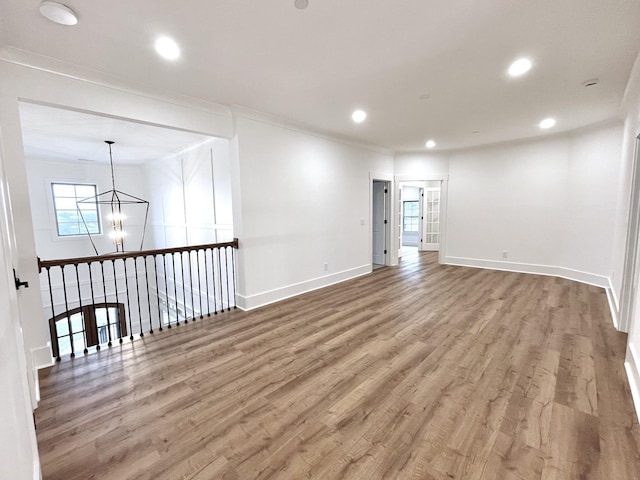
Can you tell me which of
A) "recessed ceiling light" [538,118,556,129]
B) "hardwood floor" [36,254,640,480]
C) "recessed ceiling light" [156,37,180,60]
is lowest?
"hardwood floor" [36,254,640,480]

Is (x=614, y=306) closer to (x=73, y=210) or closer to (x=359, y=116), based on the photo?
(x=359, y=116)

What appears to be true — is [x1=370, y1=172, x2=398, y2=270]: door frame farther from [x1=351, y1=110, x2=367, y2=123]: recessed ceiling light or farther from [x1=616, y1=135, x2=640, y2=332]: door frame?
[x1=616, y1=135, x2=640, y2=332]: door frame

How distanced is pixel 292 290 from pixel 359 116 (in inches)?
114

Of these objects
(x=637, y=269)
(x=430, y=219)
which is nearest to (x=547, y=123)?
(x=637, y=269)

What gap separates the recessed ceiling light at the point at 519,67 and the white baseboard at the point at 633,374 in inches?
104

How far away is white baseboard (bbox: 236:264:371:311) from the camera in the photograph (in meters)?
4.08

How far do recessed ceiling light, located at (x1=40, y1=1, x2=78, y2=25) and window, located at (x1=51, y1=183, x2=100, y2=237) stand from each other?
20.6 feet

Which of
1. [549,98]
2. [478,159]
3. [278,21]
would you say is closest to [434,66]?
[278,21]

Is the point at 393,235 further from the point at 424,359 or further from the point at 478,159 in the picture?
the point at 424,359

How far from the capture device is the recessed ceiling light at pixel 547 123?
4436mm

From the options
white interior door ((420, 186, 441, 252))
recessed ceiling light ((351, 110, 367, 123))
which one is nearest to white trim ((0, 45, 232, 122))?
recessed ceiling light ((351, 110, 367, 123))

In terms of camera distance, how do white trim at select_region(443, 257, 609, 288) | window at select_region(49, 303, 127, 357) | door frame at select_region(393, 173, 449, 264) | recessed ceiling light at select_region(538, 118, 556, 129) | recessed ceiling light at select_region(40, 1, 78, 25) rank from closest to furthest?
recessed ceiling light at select_region(40, 1, 78, 25) → recessed ceiling light at select_region(538, 118, 556, 129) → white trim at select_region(443, 257, 609, 288) → door frame at select_region(393, 173, 449, 264) → window at select_region(49, 303, 127, 357)

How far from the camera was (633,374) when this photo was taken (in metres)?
2.19

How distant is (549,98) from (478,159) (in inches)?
115
